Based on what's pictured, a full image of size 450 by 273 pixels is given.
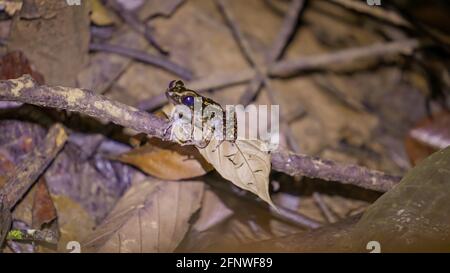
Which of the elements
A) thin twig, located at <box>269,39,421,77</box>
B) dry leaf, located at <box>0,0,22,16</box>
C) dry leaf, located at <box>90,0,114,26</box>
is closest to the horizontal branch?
dry leaf, located at <box>0,0,22,16</box>

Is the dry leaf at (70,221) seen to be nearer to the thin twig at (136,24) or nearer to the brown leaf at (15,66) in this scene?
the brown leaf at (15,66)

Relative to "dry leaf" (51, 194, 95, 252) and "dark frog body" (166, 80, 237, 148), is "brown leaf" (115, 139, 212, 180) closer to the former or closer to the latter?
"dark frog body" (166, 80, 237, 148)

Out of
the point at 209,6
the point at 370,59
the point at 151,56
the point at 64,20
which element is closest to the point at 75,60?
the point at 64,20

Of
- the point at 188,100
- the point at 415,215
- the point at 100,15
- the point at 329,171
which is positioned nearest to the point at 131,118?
the point at 188,100

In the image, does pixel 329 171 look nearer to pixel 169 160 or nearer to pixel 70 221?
pixel 169 160

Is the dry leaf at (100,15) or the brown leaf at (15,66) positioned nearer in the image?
the brown leaf at (15,66)

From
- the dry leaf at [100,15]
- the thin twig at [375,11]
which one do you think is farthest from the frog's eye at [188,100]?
the thin twig at [375,11]

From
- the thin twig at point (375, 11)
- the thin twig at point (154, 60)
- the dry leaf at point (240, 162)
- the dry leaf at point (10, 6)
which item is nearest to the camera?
the dry leaf at point (240, 162)
